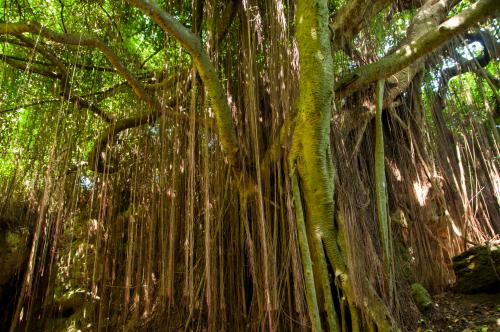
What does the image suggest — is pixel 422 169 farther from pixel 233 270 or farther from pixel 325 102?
pixel 233 270

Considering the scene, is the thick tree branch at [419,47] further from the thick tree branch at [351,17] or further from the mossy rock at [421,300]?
the mossy rock at [421,300]

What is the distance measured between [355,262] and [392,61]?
1.08 m

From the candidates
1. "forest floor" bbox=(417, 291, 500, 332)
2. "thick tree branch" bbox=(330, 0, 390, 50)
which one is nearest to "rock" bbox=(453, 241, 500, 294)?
"forest floor" bbox=(417, 291, 500, 332)

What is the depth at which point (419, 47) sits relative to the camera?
1.88 metres

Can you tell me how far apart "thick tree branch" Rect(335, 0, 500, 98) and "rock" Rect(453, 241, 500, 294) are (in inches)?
52.7

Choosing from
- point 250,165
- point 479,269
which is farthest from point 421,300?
point 250,165

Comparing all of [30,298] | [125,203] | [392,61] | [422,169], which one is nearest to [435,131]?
[422,169]

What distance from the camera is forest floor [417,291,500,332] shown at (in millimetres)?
1914

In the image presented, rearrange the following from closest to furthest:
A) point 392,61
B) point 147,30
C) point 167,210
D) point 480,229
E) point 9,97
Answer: point 392,61 < point 167,210 < point 480,229 < point 9,97 < point 147,30

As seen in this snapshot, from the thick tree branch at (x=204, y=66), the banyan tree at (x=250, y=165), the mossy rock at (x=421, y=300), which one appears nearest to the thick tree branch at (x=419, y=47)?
the banyan tree at (x=250, y=165)

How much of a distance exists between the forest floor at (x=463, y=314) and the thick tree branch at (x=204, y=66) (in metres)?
1.46

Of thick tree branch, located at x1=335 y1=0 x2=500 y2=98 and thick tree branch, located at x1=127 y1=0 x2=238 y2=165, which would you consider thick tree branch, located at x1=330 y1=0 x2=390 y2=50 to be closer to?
thick tree branch, located at x1=335 y1=0 x2=500 y2=98

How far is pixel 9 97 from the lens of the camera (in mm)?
3449

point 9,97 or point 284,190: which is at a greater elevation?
point 9,97
